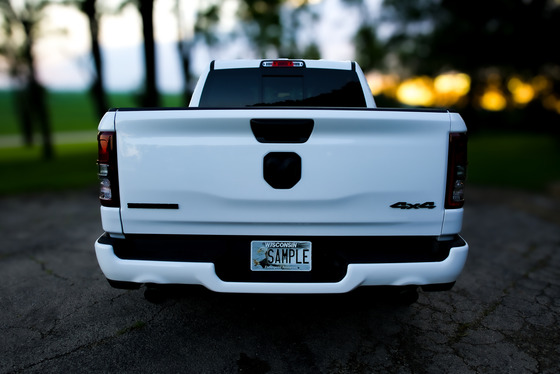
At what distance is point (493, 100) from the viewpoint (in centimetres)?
3450

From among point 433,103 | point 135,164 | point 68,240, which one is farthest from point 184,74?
point 433,103

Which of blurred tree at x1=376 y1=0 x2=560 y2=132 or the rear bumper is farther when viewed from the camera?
blurred tree at x1=376 y1=0 x2=560 y2=132

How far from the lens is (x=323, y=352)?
2596 mm

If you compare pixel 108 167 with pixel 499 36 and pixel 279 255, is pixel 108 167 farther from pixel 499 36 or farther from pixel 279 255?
pixel 499 36

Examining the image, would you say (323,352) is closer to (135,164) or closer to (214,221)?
(214,221)

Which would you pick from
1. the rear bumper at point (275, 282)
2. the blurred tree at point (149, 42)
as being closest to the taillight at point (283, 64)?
the rear bumper at point (275, 282)

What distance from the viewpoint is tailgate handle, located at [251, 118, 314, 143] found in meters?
2.21

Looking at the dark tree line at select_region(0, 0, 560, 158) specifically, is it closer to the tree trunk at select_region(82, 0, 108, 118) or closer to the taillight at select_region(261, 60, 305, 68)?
the tree trunk at select_region(82, 0, 108, 118)

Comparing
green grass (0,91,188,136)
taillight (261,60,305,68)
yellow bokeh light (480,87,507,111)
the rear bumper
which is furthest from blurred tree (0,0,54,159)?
yellow bokeh light (480,87,507,111)

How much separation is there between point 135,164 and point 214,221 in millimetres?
564

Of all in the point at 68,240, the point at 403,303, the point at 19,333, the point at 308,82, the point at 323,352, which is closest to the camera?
the point at 323,352

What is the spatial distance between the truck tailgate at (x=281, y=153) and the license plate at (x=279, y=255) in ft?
0.50

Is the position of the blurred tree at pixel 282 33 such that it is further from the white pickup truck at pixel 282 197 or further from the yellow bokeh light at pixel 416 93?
the white pickup truck at pixel 282 197

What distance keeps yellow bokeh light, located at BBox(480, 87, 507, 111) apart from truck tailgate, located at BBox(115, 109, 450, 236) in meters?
32.0
